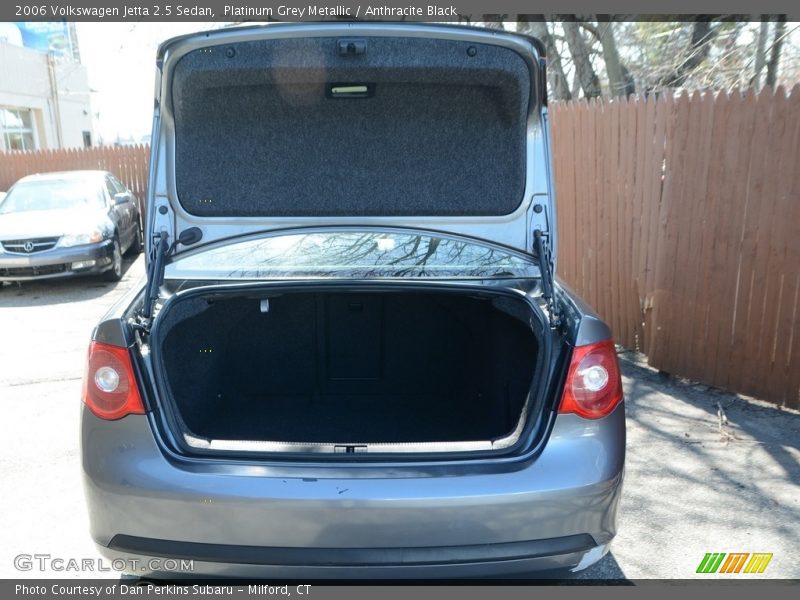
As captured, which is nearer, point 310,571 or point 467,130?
point 310,571

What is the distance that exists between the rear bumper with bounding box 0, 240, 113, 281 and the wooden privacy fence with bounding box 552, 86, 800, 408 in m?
6.37

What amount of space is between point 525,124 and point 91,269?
7.46m

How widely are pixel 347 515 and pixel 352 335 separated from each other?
64.0 inches

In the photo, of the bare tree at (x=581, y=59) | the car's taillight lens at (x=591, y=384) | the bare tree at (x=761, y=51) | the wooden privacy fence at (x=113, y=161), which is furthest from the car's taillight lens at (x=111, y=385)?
the wooden privacy fence at (x=113, y=161)

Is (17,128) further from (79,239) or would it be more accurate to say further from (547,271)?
(547,271)

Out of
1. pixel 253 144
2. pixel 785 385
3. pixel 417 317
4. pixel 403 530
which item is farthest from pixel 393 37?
pixel 785 385

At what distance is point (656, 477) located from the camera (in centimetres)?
371

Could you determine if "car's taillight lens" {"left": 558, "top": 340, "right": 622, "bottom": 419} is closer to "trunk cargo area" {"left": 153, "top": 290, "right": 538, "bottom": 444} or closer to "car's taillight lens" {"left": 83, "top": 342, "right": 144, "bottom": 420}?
"trunk cargo area" {"left": 153, "top": 290, "right": 538, "bottom": 444}

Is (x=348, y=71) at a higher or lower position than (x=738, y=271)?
higher

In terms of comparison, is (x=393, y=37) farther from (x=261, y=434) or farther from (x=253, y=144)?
(x=261, y=434)

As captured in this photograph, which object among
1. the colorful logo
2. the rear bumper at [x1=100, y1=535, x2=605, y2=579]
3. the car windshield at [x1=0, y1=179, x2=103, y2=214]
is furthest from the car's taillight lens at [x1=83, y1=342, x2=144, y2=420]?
the car windshield at [x1=0, y1=179, x2=103, y2=214]

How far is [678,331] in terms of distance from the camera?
513 cm

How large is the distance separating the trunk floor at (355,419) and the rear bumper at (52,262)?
20.4 ft

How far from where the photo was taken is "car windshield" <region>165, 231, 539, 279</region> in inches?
110
